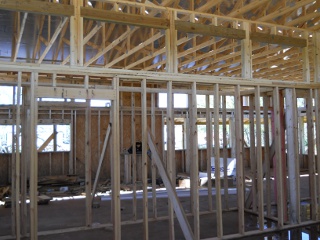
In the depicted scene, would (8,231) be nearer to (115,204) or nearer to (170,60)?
(115,204)

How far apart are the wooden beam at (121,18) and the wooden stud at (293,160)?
276 cm

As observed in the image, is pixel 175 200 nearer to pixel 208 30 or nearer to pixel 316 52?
pixel 208 30

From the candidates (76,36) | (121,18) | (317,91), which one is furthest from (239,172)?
(76,36)

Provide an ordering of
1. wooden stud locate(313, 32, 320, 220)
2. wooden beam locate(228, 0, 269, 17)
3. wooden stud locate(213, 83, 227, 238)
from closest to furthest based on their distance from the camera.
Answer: wooden stud locate(213, 83, 227, 238), wooden beam locate(228, 0, 269, 17), wooden stud locate(313, 32, 320, 220)

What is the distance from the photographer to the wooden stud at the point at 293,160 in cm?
620

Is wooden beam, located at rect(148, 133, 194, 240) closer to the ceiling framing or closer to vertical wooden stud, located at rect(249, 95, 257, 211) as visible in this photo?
the ceiling framing

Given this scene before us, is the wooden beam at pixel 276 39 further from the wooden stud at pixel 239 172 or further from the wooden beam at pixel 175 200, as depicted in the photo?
the wooden beam at pixel 175 200

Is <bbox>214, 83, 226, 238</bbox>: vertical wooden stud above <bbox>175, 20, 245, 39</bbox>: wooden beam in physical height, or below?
below

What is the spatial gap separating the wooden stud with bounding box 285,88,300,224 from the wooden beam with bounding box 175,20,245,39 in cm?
148

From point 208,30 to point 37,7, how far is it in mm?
2734

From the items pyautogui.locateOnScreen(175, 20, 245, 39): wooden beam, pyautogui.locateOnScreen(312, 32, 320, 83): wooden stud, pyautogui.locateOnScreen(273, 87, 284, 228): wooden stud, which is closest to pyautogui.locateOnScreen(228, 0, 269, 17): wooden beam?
pyautogui.locateOnScreen(175, 20, 245, 39): wooden beam

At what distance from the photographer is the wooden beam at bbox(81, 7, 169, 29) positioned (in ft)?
16.0

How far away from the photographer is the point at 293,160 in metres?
6.20

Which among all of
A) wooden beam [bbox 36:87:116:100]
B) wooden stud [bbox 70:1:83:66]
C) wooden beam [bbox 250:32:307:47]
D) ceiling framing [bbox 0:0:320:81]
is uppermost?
ceiling framing [bbox 0:0:320:81]
